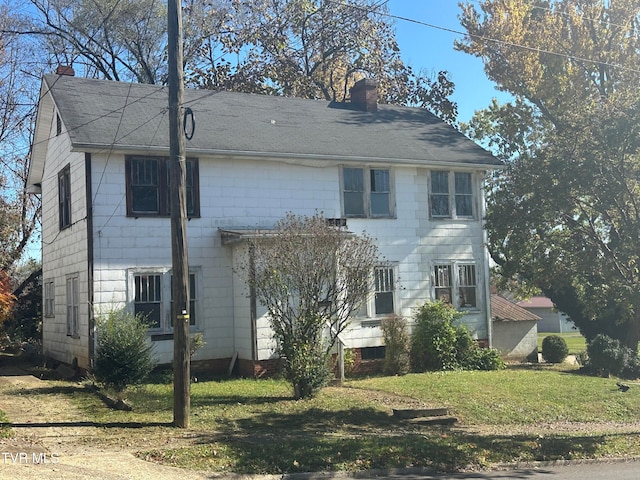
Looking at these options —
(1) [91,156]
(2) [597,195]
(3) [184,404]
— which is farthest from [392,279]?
(3) [184,404]

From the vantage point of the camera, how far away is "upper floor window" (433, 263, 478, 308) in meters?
22.5

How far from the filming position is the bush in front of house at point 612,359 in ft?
71.1

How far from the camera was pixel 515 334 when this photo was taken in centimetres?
2806

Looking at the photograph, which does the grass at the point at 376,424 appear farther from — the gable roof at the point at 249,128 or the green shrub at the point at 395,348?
the gable roof at the point at 249,128

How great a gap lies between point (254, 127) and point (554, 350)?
14.4m

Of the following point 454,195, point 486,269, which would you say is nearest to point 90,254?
point 454,195

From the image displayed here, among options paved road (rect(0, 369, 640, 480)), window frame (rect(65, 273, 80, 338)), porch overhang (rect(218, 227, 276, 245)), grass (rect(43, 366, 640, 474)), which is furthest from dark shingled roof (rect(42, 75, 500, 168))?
paved road (rect(0, 369, 640, 480))

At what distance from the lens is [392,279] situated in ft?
70.9

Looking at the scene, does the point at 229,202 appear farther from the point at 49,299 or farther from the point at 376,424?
the point at 376,424

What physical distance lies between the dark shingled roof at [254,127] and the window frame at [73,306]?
4.17 meters

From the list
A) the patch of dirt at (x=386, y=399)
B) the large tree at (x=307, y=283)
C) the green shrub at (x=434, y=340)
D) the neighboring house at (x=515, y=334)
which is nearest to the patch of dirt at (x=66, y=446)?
the large tree at (x=307, y=283)

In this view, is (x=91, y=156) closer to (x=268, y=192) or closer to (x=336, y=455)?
(x=268, y=192)

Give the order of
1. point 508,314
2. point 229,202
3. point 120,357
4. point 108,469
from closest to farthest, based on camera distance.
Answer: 1. point 108,469
2. point 120,357
3. point 229,202
4. point 508,314

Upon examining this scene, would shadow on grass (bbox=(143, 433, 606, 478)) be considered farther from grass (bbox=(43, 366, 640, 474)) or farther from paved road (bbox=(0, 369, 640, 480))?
paved road (bbox=(0, 369, 640, 480))
